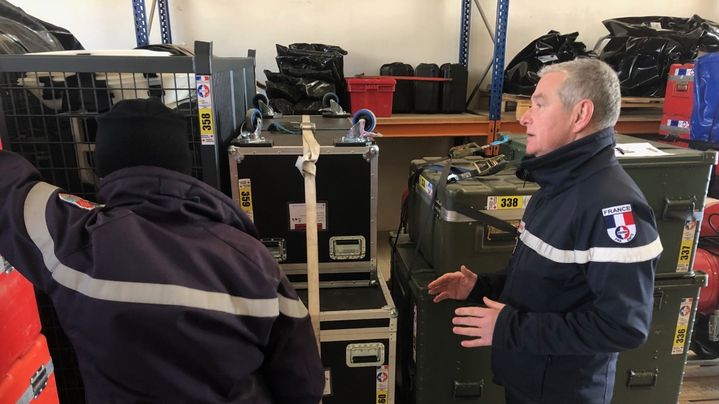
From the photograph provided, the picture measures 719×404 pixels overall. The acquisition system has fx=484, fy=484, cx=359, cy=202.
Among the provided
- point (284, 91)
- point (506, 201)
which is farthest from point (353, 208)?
point (284, 91)

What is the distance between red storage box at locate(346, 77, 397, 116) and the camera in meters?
3.17

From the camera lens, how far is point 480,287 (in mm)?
1548

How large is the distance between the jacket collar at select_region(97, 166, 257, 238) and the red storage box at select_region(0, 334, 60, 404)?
465 millimetres

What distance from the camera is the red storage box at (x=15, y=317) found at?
103 cm

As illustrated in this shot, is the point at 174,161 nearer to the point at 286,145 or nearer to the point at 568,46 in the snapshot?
the point at 286,145

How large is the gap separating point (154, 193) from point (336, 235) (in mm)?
877

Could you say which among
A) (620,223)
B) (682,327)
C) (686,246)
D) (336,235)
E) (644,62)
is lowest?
(682,327)

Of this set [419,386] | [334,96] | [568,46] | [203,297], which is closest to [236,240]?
[203,297]

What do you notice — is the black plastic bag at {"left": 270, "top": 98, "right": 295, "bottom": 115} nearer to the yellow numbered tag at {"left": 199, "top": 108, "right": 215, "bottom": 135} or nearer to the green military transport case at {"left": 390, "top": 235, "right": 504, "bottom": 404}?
the green military transport case at {"left": 390, "top": 235, "right": 504, "bottom": 404}

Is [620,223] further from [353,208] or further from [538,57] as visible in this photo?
[538,57]

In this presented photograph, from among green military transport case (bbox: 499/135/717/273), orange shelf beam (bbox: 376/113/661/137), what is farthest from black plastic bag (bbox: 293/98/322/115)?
green military transport case (bbox: 499/135/717/273)

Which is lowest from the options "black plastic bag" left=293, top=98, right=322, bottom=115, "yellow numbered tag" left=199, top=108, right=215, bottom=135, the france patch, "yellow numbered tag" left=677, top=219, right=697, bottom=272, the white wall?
"yellow numbered tag" left=677, top=219, right=697, bottom=272

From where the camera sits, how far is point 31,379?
1.12 m

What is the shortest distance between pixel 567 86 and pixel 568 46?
2.71 meters
